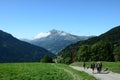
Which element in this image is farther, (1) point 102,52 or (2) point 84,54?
(2) point 84,54

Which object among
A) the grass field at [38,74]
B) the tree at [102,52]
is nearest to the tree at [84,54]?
the tree at [102,52]

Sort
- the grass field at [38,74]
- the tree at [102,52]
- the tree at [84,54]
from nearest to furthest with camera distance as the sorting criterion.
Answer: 1. the grass field at [38,74]
2. the tree at [102,52]
3. the tree at [84,54]

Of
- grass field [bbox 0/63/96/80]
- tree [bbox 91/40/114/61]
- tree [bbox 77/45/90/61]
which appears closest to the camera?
grass field [bbox 0/63/96/80]

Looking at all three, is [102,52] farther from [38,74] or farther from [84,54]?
[38,74]

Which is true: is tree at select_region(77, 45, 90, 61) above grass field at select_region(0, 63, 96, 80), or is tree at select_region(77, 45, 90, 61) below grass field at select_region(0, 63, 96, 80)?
above

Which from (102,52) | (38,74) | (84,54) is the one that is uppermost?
(102,52)

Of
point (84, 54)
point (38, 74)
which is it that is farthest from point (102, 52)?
point (38, 74)

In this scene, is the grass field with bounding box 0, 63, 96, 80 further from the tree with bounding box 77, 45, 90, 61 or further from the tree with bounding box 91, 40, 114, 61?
the tree with bounding box 77, 45, 90, 61

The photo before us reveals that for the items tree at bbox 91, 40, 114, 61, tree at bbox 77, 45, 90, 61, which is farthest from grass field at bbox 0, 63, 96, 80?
tree at bbox 77, 45, 90, 61

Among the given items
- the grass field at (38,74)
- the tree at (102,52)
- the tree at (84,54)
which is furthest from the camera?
the tree at (84,54)

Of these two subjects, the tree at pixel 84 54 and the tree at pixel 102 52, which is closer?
the tree at pixel 102 52

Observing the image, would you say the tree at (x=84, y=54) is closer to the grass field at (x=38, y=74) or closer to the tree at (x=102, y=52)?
the tree at (x=102, y=52)

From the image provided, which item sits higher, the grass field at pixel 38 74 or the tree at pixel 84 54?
the tree at pixel 84 54

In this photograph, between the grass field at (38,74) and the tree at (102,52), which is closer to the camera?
the grass field at (38,74)
